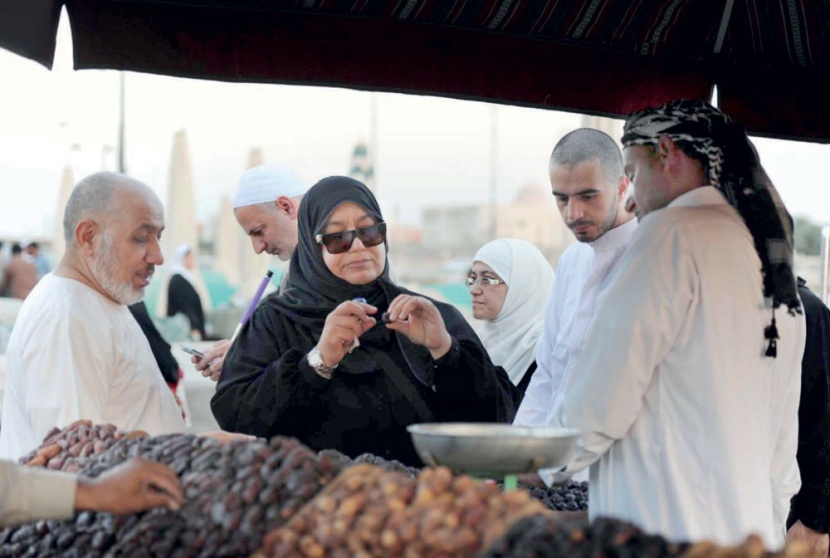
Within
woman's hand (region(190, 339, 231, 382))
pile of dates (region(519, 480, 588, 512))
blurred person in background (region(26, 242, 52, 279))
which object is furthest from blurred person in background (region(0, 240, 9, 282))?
pile of dates (region(519, 480, 588, 512))

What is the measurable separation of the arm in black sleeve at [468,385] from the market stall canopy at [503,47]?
94 centimetres

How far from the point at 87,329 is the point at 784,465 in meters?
2.12

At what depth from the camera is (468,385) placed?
3.48 m

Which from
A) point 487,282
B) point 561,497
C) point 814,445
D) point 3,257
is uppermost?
point 3,257

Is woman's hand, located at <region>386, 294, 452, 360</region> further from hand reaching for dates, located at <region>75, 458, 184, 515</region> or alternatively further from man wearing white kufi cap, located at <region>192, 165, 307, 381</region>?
man wearing white kufi cap, located at <region>192, 165, 307, 381</region>

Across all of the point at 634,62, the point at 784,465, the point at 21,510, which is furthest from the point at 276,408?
the point at 634,62

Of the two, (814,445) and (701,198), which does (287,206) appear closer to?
(701,198)

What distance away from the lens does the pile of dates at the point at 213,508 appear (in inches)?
85.7

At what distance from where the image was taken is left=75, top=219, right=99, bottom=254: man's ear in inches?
141

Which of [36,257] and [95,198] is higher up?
[36,257]

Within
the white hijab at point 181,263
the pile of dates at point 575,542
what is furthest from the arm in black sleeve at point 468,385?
the white hijab at point 181,263

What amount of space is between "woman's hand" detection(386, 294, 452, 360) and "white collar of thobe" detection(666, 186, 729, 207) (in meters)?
0.82

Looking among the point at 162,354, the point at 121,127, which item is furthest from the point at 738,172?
the point at 121,127

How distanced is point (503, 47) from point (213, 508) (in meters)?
2.17
